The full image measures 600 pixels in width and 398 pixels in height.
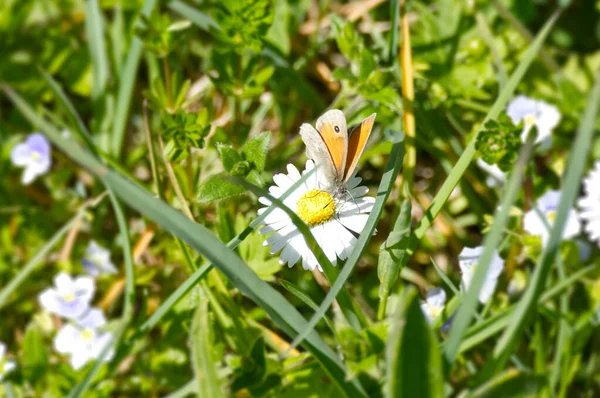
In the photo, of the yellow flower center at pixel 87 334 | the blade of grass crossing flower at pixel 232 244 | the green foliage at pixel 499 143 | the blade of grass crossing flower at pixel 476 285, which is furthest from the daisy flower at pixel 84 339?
the green foliage at pixel 499 143

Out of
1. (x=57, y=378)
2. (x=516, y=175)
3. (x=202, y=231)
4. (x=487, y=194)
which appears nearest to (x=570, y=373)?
(x=487, y=194)

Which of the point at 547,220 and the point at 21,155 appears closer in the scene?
the point at 547,220

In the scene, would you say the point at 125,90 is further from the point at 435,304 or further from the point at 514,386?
the point at 514,386

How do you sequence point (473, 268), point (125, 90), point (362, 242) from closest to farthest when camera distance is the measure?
point (362, 242) → point (473, 268) → point (125, 90)

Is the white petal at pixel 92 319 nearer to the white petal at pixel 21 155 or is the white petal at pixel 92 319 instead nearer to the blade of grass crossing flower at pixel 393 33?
the white petal at pixel 21 155

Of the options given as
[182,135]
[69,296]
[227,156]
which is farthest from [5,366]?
[227,156]

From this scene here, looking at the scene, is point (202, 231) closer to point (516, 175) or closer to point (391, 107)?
point (516, 175)

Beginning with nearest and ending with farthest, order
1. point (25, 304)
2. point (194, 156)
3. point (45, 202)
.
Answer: point (194, 156) → point (25, 304) → point (45, 202)
